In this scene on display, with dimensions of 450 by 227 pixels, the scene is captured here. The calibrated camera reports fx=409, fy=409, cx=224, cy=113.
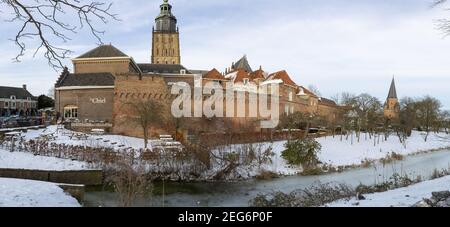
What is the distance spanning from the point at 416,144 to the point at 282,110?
13.3m

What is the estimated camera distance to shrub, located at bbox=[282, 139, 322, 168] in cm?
2381

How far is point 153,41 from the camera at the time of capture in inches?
2662

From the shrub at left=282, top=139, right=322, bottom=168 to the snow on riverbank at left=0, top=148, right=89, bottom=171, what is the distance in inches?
444

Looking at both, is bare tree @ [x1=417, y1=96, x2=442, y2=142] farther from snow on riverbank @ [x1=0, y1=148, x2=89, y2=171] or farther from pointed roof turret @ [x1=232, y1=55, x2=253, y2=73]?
snow on riverbank @ [x1=0, y1=148, x2=89, y2=171]

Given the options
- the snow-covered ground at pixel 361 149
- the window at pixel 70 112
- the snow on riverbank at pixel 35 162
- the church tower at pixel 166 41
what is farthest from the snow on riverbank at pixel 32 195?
the church tower at pixel 166 41

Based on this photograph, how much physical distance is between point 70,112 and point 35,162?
14628 mm

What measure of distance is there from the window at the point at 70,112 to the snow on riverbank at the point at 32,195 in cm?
2369

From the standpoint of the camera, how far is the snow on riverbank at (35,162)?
20047mm

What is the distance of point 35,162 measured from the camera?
2078 cm

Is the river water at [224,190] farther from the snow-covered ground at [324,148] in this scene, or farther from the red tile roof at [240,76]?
the red tile roof at [240,76]

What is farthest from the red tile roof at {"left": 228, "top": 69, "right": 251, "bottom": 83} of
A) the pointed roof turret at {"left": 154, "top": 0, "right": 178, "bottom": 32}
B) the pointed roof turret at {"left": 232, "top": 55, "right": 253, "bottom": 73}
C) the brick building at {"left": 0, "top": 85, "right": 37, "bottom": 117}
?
the brick building at {"left": 0, "top": 85, "right": 37, "bottom": 117}

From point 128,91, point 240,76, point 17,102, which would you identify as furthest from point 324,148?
point 17,102
